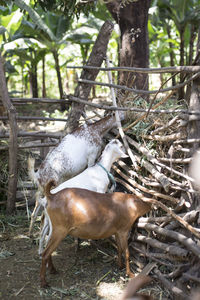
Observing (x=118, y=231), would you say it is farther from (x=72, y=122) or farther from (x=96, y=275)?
(x=72, y=122)

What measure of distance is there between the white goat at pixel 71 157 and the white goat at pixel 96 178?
1.08ft

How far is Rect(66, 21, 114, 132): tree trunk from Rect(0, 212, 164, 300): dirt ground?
4.85 feet

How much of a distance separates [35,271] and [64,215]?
2.75 feet

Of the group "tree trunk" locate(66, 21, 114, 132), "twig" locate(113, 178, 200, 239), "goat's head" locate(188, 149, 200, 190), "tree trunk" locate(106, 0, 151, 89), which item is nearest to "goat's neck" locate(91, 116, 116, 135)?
"tree trunk" locate(66, 21, 114, 132)

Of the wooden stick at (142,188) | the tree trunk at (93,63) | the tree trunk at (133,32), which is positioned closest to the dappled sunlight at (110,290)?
the wooden stick at (142,188)

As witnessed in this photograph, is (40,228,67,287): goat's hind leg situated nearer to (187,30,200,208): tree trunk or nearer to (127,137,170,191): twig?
(127,137,170,191): twig

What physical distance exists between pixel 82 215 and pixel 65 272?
2.53 ft

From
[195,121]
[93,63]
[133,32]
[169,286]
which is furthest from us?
[133,32]

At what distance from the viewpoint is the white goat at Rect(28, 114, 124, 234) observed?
381 cm

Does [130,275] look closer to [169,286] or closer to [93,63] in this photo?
[169,286]

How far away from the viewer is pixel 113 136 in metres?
4.24

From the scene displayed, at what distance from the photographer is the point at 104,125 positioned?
13.2 feet

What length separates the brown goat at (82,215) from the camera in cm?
299

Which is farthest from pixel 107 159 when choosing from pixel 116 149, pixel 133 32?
pixel 133 32
